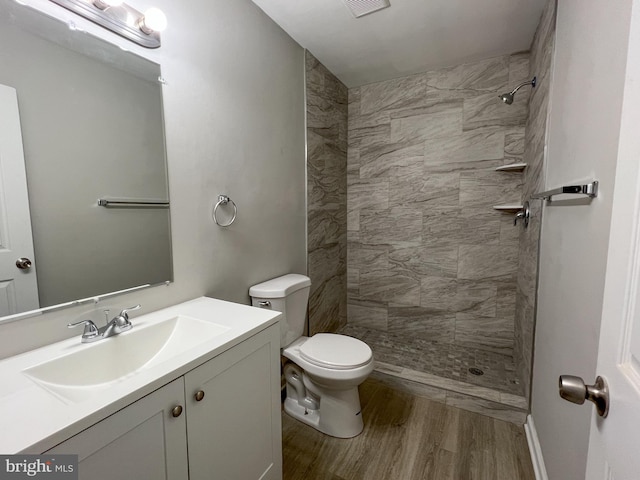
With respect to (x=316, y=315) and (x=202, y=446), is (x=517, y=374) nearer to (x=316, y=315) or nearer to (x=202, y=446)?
(x=316, y=315)

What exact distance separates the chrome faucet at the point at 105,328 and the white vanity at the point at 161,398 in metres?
0.02

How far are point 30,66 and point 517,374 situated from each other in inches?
118

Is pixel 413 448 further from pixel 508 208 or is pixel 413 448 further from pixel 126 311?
pixel 508 208

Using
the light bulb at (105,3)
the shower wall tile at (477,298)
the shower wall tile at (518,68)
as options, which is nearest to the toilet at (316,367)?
the shower wall tile at (477,298)

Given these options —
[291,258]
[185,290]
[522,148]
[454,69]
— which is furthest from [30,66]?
[522,148]

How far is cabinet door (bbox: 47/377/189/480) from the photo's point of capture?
0.62 meters

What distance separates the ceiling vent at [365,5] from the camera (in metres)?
1.63

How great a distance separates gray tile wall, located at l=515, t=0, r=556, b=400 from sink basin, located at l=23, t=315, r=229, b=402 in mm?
1746

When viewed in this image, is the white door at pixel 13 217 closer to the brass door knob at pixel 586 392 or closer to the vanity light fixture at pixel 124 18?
the vanity light fixture at pixel 124 18

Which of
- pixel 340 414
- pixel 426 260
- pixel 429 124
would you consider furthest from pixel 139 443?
pixel 429 124

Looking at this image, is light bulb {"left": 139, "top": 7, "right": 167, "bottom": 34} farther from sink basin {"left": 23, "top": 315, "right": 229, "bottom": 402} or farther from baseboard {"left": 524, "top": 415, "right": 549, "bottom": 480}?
baseboard {"left": 524, "top": 415, "right": 549, "bottom": 480}

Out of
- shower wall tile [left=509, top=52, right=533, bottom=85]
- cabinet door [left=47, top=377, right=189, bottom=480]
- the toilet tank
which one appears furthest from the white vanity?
shower wall tile [left=509, top=52, right=533, bottom=85]

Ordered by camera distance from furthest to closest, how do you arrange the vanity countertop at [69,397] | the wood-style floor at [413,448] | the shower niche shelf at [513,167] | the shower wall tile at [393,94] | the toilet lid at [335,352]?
the shower wall tile at [393,94], the shower niche shelf at [513,167], the toilet lid at [335,352], the wood-style floor at [413,448], the vanity countertop at [69,397]

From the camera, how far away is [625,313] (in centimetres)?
45
